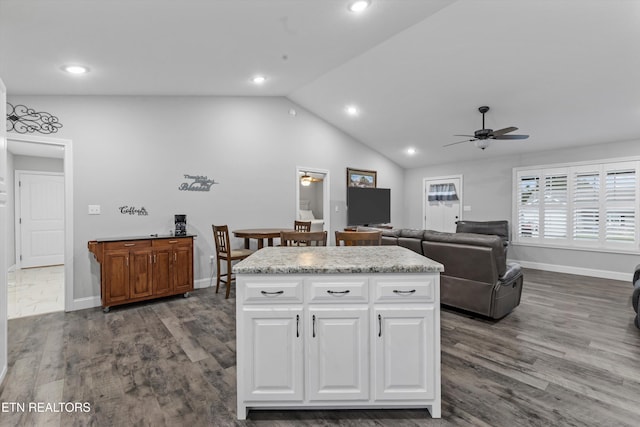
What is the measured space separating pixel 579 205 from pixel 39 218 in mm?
10672

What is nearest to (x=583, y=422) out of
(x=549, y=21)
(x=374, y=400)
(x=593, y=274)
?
(x=374, y=400)

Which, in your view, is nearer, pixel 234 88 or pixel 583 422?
pixel 583 422

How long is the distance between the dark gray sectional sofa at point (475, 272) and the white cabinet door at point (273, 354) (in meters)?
2.31

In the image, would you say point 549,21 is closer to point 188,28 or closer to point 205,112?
point 188,28

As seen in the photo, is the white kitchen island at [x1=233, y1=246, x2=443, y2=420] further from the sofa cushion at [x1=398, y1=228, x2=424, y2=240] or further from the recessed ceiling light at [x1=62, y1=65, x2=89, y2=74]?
the recessed ceiling light at [x1=62, y1=65, x2=89, y2=74]

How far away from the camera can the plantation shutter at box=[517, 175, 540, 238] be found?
19.7 feet

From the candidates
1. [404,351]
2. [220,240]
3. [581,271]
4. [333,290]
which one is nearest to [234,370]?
[333,290]

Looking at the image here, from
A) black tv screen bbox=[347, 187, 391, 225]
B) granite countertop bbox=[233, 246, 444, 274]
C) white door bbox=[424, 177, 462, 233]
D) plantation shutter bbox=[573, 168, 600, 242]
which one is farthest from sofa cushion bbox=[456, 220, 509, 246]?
granite countertop bbox=[233, 246, 444, 274]

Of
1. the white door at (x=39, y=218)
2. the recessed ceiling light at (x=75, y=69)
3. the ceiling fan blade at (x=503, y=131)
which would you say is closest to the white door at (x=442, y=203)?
the ceiling fan blade at (x=503, y=131)

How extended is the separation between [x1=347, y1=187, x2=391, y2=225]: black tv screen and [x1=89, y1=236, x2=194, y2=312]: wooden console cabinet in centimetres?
351

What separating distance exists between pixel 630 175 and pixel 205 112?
23.2 feet

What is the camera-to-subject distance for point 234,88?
4.48m

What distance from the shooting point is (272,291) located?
1.68m

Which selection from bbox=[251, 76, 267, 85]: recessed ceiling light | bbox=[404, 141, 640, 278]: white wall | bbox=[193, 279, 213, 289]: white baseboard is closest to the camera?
bbox=[251, 76, 267, 85]: recessed ceiling light
